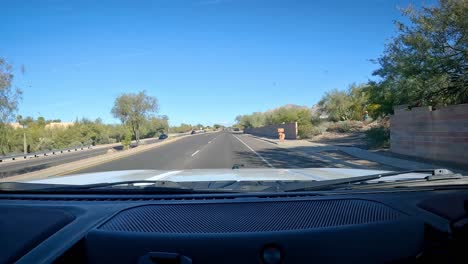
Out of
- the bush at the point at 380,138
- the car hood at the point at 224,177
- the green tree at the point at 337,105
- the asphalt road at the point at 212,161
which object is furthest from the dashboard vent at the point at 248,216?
the green tree at the point at 337,105

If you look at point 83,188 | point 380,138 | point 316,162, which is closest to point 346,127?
point 380,138

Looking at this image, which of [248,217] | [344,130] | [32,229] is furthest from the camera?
[344,130]

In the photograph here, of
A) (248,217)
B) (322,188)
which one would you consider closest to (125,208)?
(248,217)

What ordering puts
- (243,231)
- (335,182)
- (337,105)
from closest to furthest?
1. (243,231)
2. (335,182)
3. (337,105)

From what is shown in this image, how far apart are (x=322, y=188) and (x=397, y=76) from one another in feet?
61.3

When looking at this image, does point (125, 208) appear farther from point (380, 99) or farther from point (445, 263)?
point (380, 99)

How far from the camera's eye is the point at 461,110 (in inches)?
610

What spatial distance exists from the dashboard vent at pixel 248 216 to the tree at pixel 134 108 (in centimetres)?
6529

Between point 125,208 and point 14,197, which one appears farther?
point 14,197

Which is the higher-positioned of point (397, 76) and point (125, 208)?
point (397, 76)

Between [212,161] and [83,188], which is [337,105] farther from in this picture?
[83,188]

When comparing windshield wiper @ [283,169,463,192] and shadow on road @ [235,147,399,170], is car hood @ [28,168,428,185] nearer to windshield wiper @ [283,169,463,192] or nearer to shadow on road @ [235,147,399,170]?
windshield wiper @ [283,169,463,192]

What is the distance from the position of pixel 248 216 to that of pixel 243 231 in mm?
258

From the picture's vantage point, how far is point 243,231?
89.4 inches
